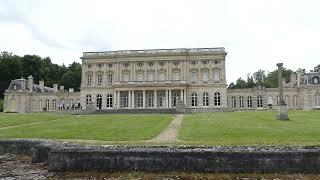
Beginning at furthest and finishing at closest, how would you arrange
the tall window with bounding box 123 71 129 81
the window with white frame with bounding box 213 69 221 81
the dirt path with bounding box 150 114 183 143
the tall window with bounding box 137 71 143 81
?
the tall window with bounding box 123 71 129 81, the tall window with bounding box 137 71 143 81, the window with white frame with bounding box 213 69 221 81, the dirt path with bounding box 150 114 183 143

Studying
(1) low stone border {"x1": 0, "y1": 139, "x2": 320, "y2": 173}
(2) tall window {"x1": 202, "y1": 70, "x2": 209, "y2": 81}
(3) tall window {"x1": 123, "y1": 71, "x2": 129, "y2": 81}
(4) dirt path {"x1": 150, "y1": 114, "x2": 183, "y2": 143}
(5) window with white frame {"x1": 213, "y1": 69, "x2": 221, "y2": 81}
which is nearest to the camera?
(1) low stone border {"x1": 0, "y1": 139, "x2": 320, "y2": 173}

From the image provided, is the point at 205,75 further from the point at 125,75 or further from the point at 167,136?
the point at 167,136

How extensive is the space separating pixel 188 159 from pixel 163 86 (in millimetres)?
57400

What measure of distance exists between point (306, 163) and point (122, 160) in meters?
5.02

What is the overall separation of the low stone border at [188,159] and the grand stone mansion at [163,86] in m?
56.5

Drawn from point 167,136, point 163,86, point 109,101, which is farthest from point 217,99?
point 167,136

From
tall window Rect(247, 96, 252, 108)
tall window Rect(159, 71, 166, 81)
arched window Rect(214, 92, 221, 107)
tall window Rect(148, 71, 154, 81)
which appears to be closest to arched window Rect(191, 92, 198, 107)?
arched window Rect(214, 92, 221, 107)

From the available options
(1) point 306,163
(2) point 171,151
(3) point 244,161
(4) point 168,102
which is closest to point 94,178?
(2) point 171,151

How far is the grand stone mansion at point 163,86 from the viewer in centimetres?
6844

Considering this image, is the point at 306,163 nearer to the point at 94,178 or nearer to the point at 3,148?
the point at 94,178

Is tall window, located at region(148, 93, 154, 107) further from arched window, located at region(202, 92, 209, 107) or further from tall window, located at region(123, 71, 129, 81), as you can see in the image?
arched window, located at region(202, 92, 209, 107)

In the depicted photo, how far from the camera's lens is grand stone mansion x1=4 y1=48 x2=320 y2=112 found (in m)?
68.4

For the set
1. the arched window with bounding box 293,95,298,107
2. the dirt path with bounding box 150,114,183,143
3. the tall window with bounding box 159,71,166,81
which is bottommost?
the dirt path with bounding box 150,114,183,143

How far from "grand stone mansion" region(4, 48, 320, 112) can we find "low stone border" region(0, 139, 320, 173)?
185ft
